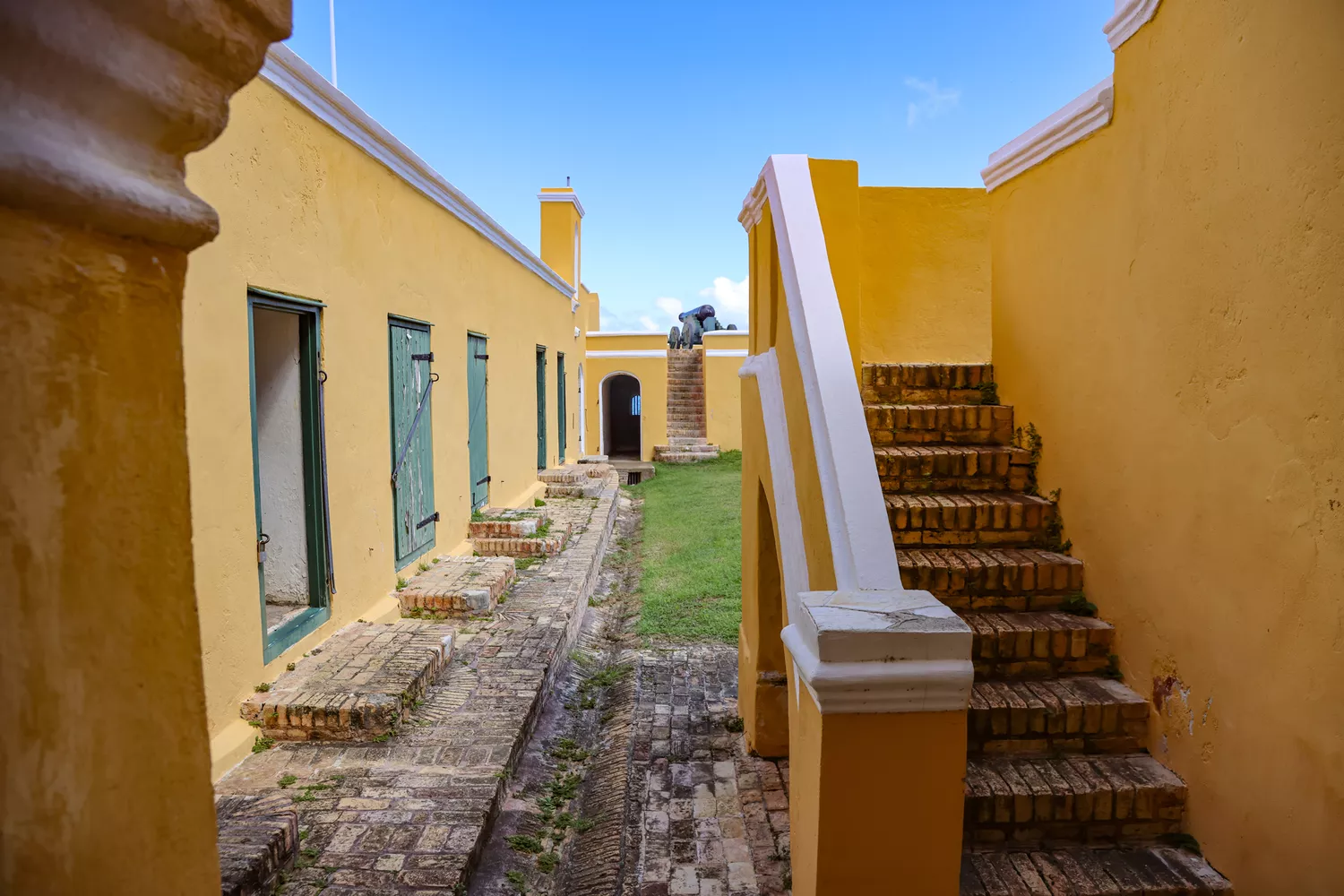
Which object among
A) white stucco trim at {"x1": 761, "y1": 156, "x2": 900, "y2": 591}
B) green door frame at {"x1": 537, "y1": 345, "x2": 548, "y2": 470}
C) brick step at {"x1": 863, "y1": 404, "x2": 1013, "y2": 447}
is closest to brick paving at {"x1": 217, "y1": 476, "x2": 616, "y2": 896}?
white stucco trim at {"x1": 761, "y1": 156, "x2": 900, "y2": 591}

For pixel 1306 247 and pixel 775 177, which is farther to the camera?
pixel 775 177

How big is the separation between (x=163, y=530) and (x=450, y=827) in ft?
9.35

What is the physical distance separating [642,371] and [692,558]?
12.1 meters

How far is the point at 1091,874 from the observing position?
2.51 metres

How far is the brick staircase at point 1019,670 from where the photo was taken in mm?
2588

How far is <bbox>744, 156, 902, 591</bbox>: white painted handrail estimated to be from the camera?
7.75ft

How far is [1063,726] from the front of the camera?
2.88m

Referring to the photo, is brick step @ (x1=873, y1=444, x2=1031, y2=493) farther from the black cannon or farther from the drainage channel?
the black cannon

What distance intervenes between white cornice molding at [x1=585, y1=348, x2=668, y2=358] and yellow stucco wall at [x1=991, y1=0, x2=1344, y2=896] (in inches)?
701

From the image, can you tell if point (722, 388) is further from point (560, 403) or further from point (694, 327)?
point (560, 403)

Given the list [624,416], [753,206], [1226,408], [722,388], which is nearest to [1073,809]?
[1226,408]

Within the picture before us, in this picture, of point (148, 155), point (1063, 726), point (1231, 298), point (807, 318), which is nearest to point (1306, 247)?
point (1231, 298)

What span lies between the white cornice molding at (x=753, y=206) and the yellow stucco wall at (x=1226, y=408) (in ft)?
4.83

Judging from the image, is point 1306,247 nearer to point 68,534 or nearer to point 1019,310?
point 1019,310
